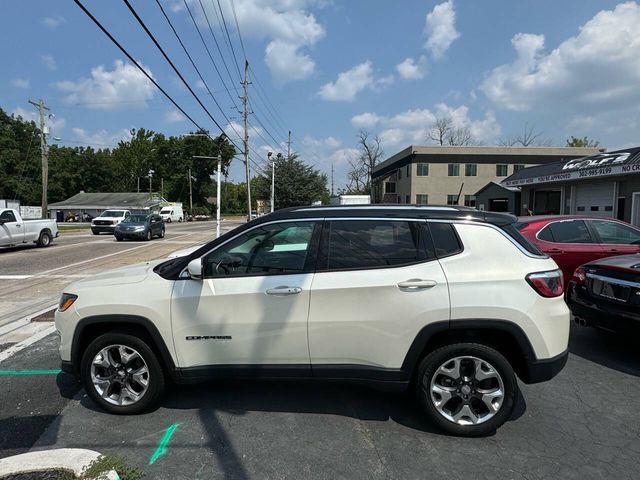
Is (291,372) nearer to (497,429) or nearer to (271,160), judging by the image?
(497,429)

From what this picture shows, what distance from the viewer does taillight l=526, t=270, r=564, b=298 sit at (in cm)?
326

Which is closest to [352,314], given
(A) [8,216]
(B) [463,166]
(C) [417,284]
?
(C) [417,284]

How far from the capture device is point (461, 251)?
11.0 feet

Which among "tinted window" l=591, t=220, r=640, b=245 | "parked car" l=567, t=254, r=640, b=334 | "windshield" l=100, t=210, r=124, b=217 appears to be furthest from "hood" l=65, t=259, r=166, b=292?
"windshield" l=100, t=210, r=124, b=217

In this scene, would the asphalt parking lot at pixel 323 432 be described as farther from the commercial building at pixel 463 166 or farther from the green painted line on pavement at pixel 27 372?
the commercial building at pixel 463 166

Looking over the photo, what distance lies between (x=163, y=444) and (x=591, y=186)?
74.0 ft

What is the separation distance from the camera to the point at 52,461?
9.31 feet

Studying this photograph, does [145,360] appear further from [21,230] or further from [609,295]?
[21,230]

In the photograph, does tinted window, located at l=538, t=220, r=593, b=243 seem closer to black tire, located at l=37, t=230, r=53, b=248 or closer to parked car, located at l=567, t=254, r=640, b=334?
parked car, located at l=567, t=254, r=640, b=334

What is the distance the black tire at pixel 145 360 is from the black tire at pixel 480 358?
2.18 meters

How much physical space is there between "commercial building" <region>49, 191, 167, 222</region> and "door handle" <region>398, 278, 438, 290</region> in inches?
2801

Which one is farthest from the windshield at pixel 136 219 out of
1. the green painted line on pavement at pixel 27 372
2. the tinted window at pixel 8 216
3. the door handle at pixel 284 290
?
the door handle at pixel 284 290

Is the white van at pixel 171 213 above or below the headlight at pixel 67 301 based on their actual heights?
above

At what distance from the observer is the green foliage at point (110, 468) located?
8.85 ft
